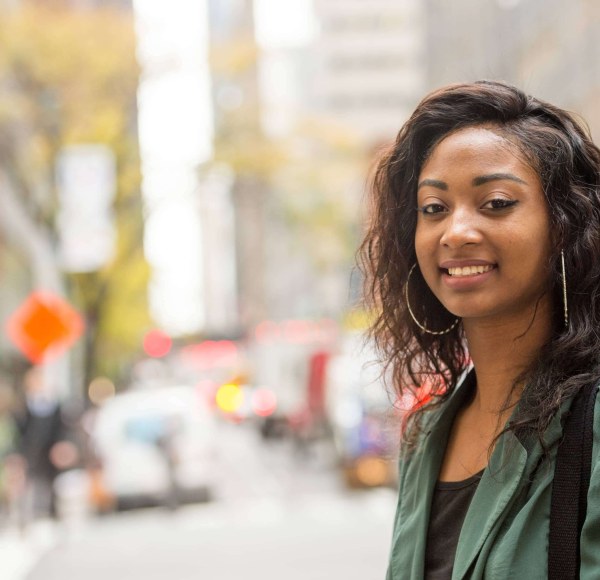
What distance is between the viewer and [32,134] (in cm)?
2834

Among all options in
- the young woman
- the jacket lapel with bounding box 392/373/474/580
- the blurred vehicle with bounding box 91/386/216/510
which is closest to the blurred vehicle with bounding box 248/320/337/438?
the blurred vehicle with bounding box 91/386/216/510

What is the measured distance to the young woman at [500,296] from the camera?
2.18 meters

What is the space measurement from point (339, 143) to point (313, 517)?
66.5 feet

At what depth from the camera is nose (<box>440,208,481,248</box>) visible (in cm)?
231

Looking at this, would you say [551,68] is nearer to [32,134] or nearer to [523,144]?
[32,134]

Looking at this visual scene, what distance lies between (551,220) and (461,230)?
175 millimetres

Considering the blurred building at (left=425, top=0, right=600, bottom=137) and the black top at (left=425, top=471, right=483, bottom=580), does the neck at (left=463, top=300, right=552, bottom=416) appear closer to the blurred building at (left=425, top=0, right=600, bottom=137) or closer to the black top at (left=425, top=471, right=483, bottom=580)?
the black top at (left=425, top=471, right=483, bottom=580)

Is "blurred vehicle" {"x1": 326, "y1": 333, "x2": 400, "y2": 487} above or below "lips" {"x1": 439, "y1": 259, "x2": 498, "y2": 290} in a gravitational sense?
below

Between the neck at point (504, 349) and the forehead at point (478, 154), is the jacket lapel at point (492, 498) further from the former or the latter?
the forehead at point (478, 154)

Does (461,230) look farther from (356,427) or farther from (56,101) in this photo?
(56,101)

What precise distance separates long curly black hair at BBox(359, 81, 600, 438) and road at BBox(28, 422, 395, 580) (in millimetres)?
7437

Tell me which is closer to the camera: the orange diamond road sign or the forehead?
the forehead

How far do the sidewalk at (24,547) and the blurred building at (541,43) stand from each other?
15770mm

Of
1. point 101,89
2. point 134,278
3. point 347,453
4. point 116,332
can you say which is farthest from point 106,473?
point 116,332
